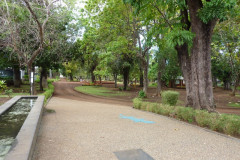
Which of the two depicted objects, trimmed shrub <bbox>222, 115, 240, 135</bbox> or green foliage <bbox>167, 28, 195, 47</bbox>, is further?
green foliage <bbox>167, 28, 195, 47</bbox>

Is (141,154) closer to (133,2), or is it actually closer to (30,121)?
(30,121)

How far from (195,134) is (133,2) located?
5.21 m

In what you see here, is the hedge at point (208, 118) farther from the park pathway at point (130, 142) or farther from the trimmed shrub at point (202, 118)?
the park pathway at point (130, 142)

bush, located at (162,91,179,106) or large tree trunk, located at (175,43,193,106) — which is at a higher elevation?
large tree trunk, located at (175,43,193,106)

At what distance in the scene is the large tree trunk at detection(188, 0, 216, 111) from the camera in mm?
7793

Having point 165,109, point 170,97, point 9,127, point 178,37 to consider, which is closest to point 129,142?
point 9,127

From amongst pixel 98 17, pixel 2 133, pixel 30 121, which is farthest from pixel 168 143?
pixel 98 17

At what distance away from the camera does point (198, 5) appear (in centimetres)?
783

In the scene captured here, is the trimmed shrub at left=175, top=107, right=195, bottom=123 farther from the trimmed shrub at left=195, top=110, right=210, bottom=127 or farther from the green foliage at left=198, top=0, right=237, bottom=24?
the green foliage at left=198, top=0, right=237, bottom=24

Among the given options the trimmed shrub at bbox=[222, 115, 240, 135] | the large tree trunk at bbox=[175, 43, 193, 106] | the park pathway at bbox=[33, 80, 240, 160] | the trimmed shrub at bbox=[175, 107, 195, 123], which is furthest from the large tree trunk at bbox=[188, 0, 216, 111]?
the trimmed shrub at bbox=[222, 115, 240, 135]

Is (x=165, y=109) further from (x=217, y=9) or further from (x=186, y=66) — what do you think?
(x=217, y=9)

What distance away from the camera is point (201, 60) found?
780 centimetres

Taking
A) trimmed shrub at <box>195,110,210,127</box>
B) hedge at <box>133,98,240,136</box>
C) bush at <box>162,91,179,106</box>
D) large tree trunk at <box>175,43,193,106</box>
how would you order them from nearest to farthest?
hedge at <box>133,98,240,136</box>, trimmed shrub at <box>195,110,210,127</box>, large tree trunk at <box>175,43,193,106</box>, bush at <box>162,91,179,106</box>

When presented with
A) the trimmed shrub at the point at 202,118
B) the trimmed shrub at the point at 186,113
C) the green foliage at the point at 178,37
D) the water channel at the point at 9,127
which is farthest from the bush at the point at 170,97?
the water channel at the point at 9,127
